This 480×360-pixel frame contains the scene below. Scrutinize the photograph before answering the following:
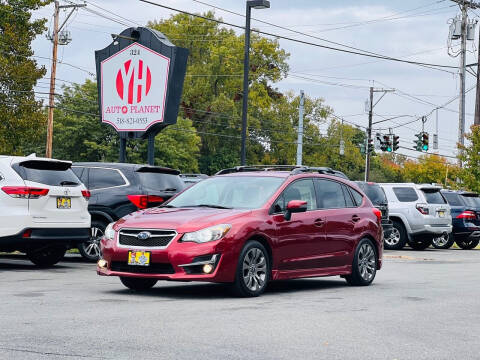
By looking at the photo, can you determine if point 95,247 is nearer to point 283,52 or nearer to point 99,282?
point 99,282

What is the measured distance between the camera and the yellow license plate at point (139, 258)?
10898 millimetres

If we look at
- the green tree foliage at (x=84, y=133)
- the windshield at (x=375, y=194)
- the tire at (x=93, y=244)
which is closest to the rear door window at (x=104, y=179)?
the tire at (x=93, y=244)

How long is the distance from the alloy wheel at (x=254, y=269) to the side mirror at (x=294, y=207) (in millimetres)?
763

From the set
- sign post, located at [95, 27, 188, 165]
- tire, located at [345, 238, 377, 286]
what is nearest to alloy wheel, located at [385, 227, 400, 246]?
sign post, located at [95, 27, 188, 165]

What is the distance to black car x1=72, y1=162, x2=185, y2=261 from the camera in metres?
16.9

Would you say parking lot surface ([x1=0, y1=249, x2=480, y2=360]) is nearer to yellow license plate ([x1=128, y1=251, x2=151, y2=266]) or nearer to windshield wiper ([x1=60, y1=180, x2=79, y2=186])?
yellow license plate ([x1=128, y1=251, x2=151, y2=266])

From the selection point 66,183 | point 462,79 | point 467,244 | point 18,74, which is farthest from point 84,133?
point 66,183

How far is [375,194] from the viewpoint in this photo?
25.9 m

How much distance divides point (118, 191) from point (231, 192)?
532 cm

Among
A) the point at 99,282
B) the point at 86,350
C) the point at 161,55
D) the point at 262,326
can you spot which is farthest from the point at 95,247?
the point at 86,350

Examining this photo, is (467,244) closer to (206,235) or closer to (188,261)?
(206,235)

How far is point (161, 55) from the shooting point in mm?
23062

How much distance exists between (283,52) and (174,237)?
72122 millimetres

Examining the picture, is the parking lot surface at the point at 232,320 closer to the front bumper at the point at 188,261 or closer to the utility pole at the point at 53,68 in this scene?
the front bumper at the point at 188,261
